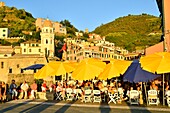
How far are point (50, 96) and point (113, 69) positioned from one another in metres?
4.91

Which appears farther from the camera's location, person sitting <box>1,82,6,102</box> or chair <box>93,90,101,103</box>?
person sitting <box>1,82,6,102</box>

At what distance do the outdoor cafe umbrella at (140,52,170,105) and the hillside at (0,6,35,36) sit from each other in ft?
407

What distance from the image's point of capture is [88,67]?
17.5 meters

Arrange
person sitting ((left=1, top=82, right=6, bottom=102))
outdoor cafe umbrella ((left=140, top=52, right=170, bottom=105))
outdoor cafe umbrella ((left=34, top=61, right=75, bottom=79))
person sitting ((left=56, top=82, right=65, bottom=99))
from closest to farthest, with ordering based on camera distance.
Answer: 1. outdoor cafe umbrella ((left=140, top=52, right=170, bottom=105))
2. person sitting ((left=1, top=82, right=6, bottom=102))
3. person sitting ((left=56, top=82, right=65, bottom=99))
4. outdoor cafe umbrella ((left=34, top=61, right=75, bottom=79))

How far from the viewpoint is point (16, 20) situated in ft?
547

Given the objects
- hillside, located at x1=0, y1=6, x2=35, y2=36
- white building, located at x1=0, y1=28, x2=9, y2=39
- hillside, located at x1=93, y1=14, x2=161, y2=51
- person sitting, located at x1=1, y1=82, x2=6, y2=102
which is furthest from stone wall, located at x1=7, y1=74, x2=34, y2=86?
hillside, located at x1=93, y1=14, x2=161, y2=51

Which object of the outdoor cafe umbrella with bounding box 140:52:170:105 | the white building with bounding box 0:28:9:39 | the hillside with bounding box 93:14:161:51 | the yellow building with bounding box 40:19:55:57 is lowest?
the outdoor cafe umbrella with bounding box 140:52:170:105

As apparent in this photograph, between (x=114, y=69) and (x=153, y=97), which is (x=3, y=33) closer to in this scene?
(x=114, y=69)

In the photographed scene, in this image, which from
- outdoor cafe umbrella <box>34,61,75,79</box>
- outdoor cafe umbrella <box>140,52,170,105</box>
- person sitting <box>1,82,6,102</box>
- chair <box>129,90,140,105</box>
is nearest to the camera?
outdoor cafe umbrella <box>140,52,170,105</box>

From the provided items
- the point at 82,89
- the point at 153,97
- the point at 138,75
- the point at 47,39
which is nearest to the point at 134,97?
the point at 153,97

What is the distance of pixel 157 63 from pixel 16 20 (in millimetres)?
159331

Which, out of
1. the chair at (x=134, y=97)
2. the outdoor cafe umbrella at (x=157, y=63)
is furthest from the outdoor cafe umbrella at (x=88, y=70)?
the outdoor cafe umbrella at (x=157, y=63)

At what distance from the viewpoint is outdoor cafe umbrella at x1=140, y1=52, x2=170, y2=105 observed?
1394cm

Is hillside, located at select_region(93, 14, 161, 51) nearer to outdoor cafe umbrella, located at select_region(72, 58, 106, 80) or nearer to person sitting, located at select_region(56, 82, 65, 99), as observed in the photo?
person sitting, located at select_region(56, 82, 65, 99)
